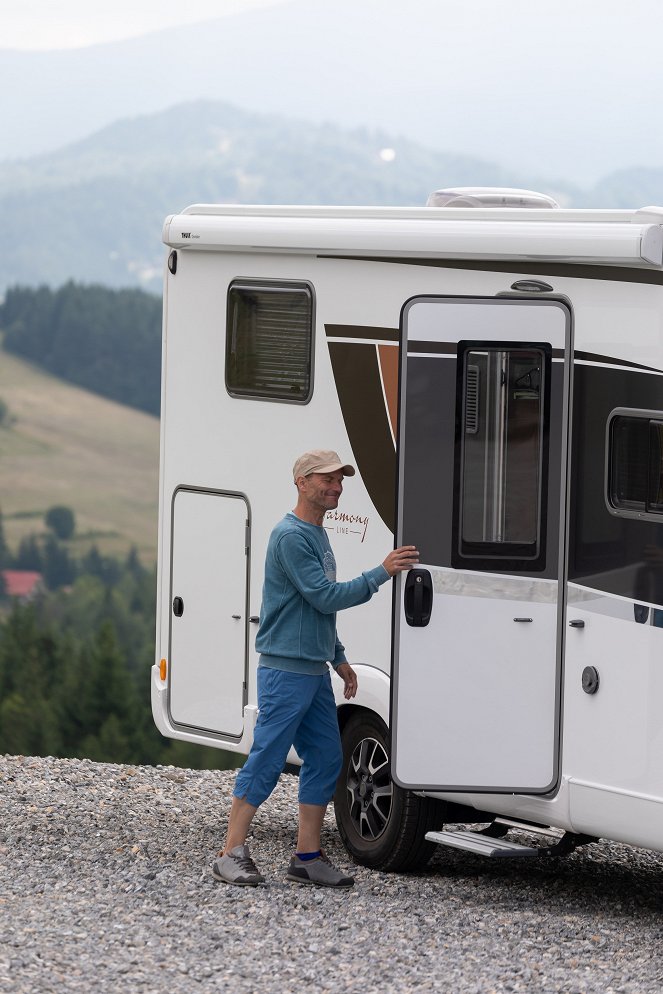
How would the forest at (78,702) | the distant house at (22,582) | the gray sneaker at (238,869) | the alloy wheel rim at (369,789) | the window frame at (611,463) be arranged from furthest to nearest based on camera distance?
the distant house at (22,582) < the forest at (78,702) < the alloy wheel rim at (369,789) < the gray sneaker at (238,869) < the window frame at (611,463)

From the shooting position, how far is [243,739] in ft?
22.0

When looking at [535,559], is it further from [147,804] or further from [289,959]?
[147,804]

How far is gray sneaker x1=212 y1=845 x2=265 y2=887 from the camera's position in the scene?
5801 millimetres

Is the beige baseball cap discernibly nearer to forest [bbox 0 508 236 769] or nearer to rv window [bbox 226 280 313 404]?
rv window [bbox 226 280 313 404]

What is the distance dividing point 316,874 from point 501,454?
1826mm

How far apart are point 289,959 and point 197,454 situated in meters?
2.64

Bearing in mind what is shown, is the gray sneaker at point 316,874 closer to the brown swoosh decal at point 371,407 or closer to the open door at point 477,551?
the open door at point 477,551

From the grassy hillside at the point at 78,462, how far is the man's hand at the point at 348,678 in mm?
95285

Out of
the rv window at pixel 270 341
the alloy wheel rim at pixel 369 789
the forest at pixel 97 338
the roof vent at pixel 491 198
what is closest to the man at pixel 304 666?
the alloy wheel rim at pixel 369 789

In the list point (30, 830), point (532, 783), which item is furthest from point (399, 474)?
point (30, 830)

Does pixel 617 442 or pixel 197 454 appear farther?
pixel 197 454

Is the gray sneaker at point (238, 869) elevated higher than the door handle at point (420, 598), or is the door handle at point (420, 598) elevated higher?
the door handle at point (420, 598)

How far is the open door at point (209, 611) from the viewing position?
6.69 meters

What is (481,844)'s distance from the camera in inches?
227
